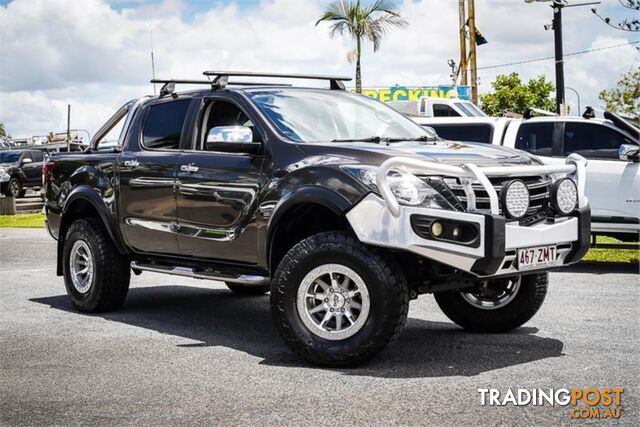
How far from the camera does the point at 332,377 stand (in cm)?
613

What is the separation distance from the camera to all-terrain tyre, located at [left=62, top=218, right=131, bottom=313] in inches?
341

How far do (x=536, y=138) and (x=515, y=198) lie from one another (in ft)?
23.5

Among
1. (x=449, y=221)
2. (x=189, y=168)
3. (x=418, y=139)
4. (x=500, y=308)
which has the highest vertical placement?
(x=418, y=139)

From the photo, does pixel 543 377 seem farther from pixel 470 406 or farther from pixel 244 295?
pixel 244 295

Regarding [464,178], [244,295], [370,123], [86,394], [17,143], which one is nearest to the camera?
[86,394]

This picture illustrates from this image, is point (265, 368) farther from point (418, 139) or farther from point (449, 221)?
point (418, 139)

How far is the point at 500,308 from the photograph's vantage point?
25.0ft

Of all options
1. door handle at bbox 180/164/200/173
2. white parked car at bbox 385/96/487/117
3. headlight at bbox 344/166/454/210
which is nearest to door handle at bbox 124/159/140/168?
door handle at bbox 180/164/200/173

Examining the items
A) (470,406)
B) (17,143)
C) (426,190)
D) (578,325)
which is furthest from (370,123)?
(17,143)

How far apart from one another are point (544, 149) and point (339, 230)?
23.8 feet

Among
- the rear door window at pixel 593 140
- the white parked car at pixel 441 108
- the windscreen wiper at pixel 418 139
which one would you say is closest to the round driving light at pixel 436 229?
the windscreen wiper at pixel 418 139

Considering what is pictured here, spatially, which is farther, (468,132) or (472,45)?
(472,45)

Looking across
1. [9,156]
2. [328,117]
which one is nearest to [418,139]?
[328,117]
